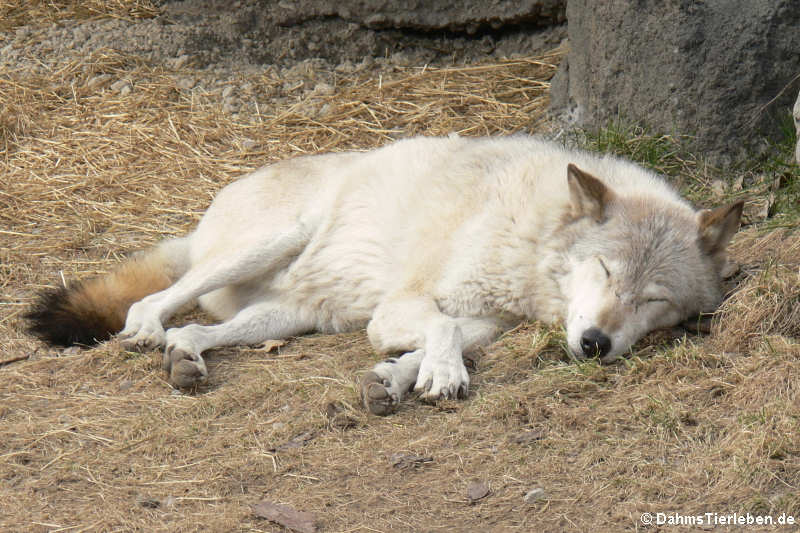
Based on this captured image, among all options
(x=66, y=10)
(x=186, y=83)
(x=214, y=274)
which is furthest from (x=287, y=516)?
(x=66, y=10)

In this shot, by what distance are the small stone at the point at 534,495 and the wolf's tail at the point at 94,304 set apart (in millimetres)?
2473

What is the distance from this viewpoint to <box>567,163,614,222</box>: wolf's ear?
158 inches

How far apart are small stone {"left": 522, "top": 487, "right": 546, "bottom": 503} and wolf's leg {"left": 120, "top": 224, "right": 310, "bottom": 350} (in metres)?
2.15

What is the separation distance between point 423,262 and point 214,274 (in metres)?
1.13

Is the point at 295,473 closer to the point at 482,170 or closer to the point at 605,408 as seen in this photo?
the point at 605,408

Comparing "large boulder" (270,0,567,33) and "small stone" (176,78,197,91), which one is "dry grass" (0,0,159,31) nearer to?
"small stone" (176,78,197,91)

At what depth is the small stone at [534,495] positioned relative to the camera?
2955mm

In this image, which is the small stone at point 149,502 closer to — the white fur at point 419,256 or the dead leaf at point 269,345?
the white fur at point 419,256

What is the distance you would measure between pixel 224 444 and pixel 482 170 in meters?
1.98

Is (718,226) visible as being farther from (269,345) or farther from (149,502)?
(149,502)

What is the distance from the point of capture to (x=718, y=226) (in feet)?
13.3

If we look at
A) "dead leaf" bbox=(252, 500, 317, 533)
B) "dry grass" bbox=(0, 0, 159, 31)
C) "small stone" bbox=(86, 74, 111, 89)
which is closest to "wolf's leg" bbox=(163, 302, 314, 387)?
"dead leaf" bbox=(252, 500, 317, 533)

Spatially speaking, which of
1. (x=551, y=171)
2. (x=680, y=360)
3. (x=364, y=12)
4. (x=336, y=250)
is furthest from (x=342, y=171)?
(x=364, y=12)

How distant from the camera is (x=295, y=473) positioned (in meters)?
3.23
